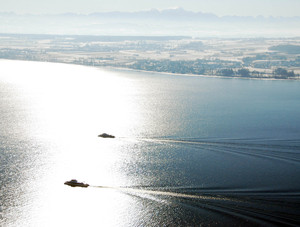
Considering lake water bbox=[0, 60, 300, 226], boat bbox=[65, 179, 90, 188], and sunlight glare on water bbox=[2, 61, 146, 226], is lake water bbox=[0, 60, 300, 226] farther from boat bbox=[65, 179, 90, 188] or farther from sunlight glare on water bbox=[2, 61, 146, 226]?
boat bbox=[65, 179, 90, 188]

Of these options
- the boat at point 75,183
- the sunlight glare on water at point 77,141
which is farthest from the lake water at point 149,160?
the boat at point 75,183

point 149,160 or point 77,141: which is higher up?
point 149,160

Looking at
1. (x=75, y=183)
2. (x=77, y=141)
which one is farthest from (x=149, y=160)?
(x=77, y=141)

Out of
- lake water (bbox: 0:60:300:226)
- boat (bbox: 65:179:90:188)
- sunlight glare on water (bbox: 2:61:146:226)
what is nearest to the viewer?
lake water (bbox: 0:60:300:226)

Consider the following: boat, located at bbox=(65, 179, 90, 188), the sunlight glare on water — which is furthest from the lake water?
boat, located at bbox=(65, 179, 90, 188)

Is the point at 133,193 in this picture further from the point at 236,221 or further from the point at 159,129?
the point at 159,129

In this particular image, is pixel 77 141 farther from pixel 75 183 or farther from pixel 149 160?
pixel 75 183

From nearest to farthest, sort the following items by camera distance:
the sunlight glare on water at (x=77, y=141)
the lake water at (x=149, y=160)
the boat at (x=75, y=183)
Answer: the lake water at (x=149, y=160) < the sunlight glare on water at (x=77, y=141) < the boat at (x=75, y=183)

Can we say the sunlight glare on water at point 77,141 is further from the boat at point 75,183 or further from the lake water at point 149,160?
the boat at point 75,183

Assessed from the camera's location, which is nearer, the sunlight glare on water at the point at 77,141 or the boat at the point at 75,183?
the sunlight glare on water at the point at 77,141
